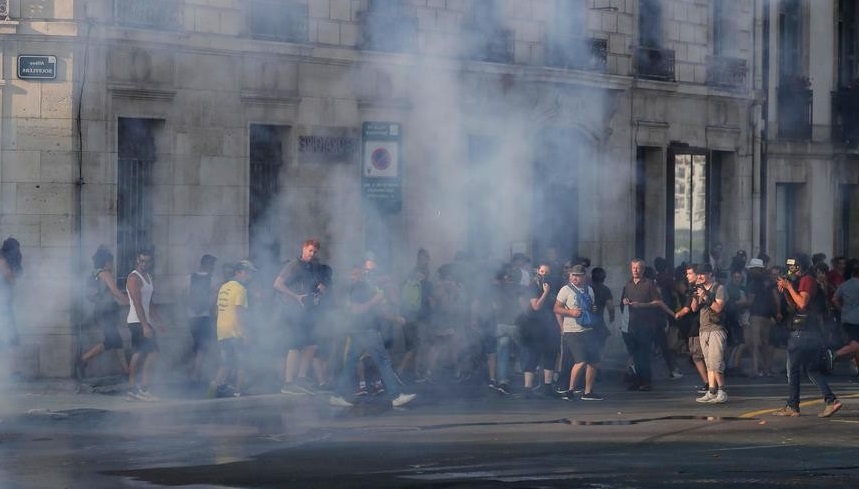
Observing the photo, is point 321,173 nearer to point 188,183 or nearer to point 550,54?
point 188,183

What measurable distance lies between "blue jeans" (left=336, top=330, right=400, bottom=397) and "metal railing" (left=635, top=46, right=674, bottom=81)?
303 inches

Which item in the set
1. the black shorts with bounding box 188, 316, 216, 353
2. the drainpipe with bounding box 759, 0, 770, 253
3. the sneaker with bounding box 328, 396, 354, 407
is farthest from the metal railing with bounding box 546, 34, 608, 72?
the drainpipe with bounding box 759, 0, 770, 253

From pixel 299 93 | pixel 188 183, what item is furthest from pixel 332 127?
pixel 188 183

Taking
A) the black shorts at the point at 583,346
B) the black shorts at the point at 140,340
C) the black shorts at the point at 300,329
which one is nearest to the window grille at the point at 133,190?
the black shorts at the point at 140,340

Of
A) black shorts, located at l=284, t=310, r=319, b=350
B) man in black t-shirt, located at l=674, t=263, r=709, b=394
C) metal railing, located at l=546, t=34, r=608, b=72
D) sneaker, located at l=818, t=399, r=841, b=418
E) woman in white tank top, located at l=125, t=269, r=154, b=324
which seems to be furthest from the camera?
metal railing, located at l=546, t=34, r=608, b=72

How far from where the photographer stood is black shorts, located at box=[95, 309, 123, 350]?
17031 mm

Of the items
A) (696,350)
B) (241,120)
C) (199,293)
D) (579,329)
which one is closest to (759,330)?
(696,350)

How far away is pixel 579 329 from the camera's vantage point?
17.8 meters

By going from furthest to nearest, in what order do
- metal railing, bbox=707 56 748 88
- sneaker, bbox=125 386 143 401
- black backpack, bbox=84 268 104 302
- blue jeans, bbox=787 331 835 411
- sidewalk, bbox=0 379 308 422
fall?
metal railing, bbox=707 56 748 88, black backpack, bbox=84 268 104 302, sneaker, bbox=125 386 143 401, blue jeans, bbox=787 331 835 411, sidewalk, bbox=0 379 308 422

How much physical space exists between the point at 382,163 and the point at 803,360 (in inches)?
198

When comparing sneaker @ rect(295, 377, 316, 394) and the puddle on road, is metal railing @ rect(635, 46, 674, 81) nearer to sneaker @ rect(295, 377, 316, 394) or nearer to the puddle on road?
sneaker @ rect(295, 377, 316, 394)

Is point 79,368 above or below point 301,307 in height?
below

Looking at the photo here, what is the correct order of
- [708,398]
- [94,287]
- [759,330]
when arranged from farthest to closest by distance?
[759,330], [708,398], [94,287]

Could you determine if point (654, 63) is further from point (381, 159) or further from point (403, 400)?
point (403, 400)
